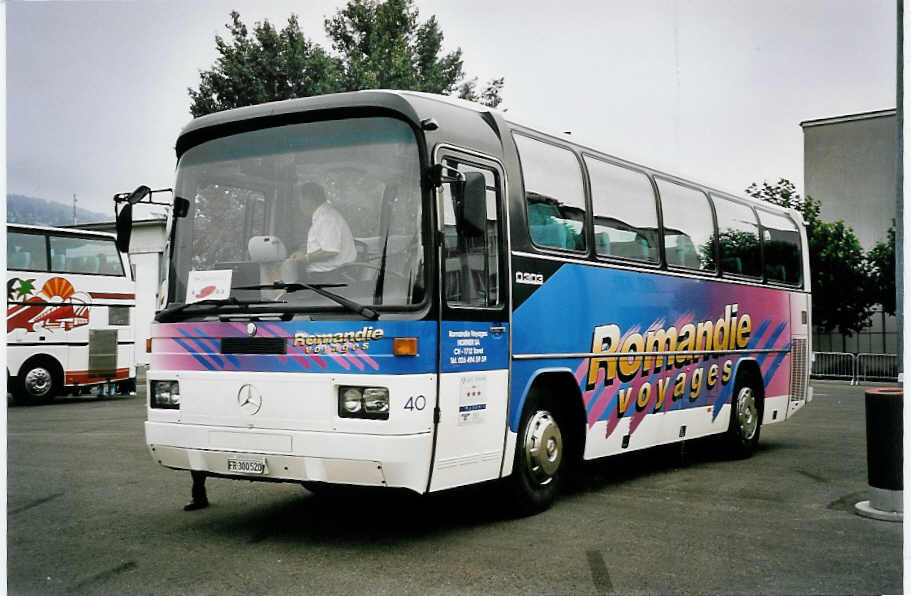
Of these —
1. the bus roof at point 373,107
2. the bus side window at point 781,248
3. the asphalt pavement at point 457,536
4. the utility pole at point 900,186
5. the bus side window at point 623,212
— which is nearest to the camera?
the asphalt pavement at point 457,536

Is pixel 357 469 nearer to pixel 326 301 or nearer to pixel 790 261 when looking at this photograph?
pixel 326 301

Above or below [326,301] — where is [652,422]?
below

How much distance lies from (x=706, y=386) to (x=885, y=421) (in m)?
3.02

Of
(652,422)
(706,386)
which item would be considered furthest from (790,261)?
(652,422)

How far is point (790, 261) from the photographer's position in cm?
1311

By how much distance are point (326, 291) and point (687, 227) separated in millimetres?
5118

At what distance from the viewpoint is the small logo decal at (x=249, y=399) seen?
6695 mm

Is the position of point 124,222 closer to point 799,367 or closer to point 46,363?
point 799,367

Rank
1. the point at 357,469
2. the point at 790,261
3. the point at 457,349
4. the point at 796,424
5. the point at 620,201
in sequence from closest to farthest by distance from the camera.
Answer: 1. the point at 357,469
2. the point at 457,349
3. the point at 620,201
4. the point at 790,261
5. the point at 796,424

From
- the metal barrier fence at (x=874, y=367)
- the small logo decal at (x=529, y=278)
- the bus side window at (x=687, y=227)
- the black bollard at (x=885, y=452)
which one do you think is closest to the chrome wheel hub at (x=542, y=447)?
the small logo decal at (x=529, y=278)

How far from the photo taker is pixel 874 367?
27672 millimetres

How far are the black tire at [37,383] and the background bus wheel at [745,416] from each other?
A: 49.6 ft

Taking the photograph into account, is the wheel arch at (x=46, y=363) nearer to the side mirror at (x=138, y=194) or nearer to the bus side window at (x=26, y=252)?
the bus side window at (x=26, y=252)

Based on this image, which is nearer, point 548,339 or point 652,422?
point 548,339
